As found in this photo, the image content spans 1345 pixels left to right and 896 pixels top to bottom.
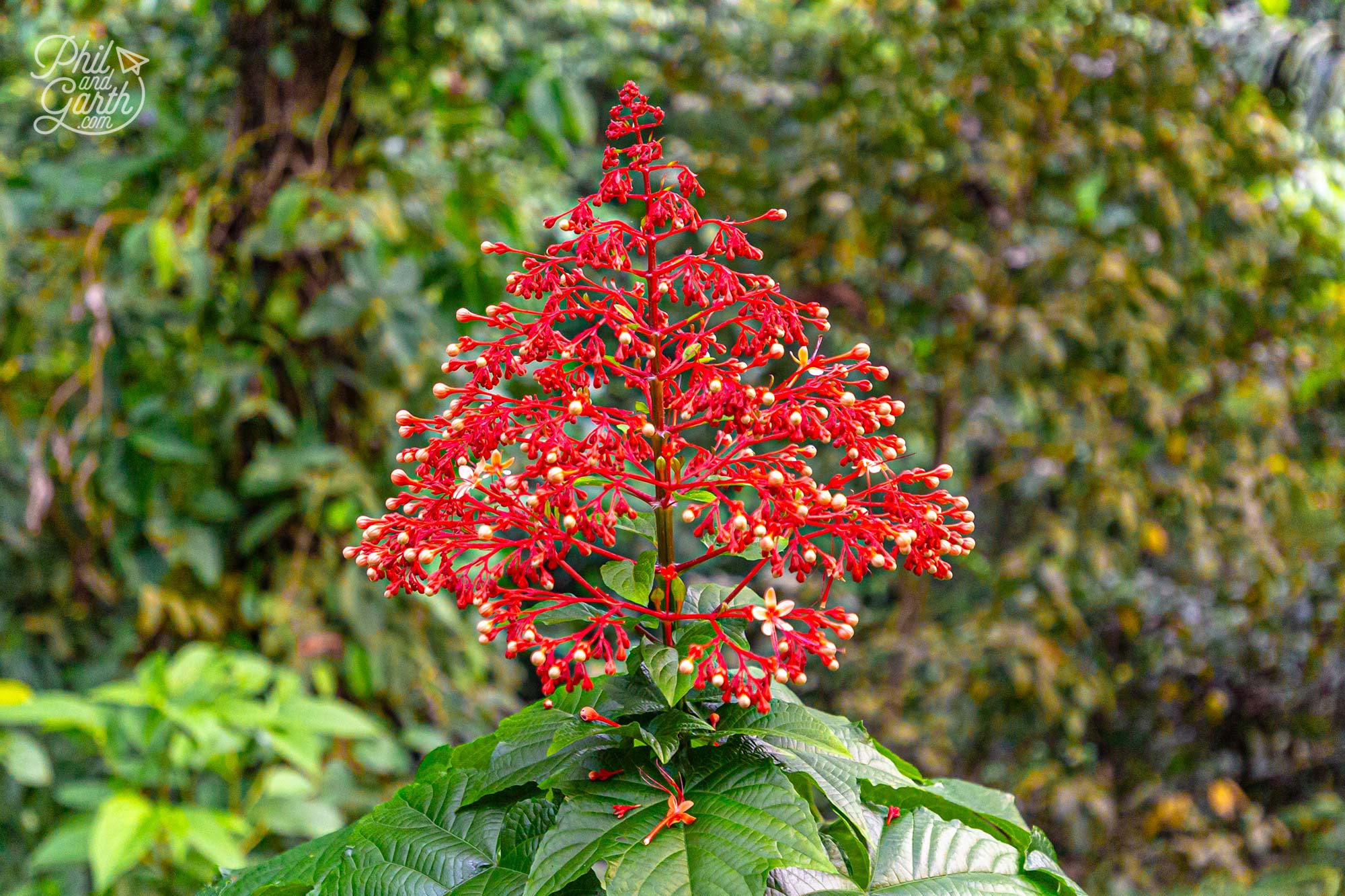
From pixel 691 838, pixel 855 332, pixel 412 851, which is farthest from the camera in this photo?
pixel 855 332

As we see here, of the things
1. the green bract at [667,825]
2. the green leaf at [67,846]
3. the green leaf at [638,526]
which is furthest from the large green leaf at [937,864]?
the green leaf at [67,846]

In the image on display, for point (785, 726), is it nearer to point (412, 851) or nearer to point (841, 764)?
point (841, 764)

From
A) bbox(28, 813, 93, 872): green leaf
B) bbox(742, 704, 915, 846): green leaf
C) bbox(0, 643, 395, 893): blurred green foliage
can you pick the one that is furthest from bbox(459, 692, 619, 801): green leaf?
bbox(28, 813, 93, 872): green leaf

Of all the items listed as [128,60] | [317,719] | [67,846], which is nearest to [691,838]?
[317,719]

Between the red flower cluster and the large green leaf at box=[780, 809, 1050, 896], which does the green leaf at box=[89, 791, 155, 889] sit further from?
the large green leaf at box=[780, 809, 1050, 896]

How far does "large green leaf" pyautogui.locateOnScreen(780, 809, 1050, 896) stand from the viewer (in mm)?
658

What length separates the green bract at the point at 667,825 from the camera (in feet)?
1.96

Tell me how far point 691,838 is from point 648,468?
240 millimetres

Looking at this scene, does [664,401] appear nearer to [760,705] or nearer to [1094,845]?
[760,705]

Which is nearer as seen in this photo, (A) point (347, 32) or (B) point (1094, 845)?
(A) point (347, 32)

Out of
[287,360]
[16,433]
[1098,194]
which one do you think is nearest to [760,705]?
[287,360]

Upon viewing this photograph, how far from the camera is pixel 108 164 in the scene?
2.17m

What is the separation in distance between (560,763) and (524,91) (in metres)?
1.85

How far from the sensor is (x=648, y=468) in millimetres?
722
